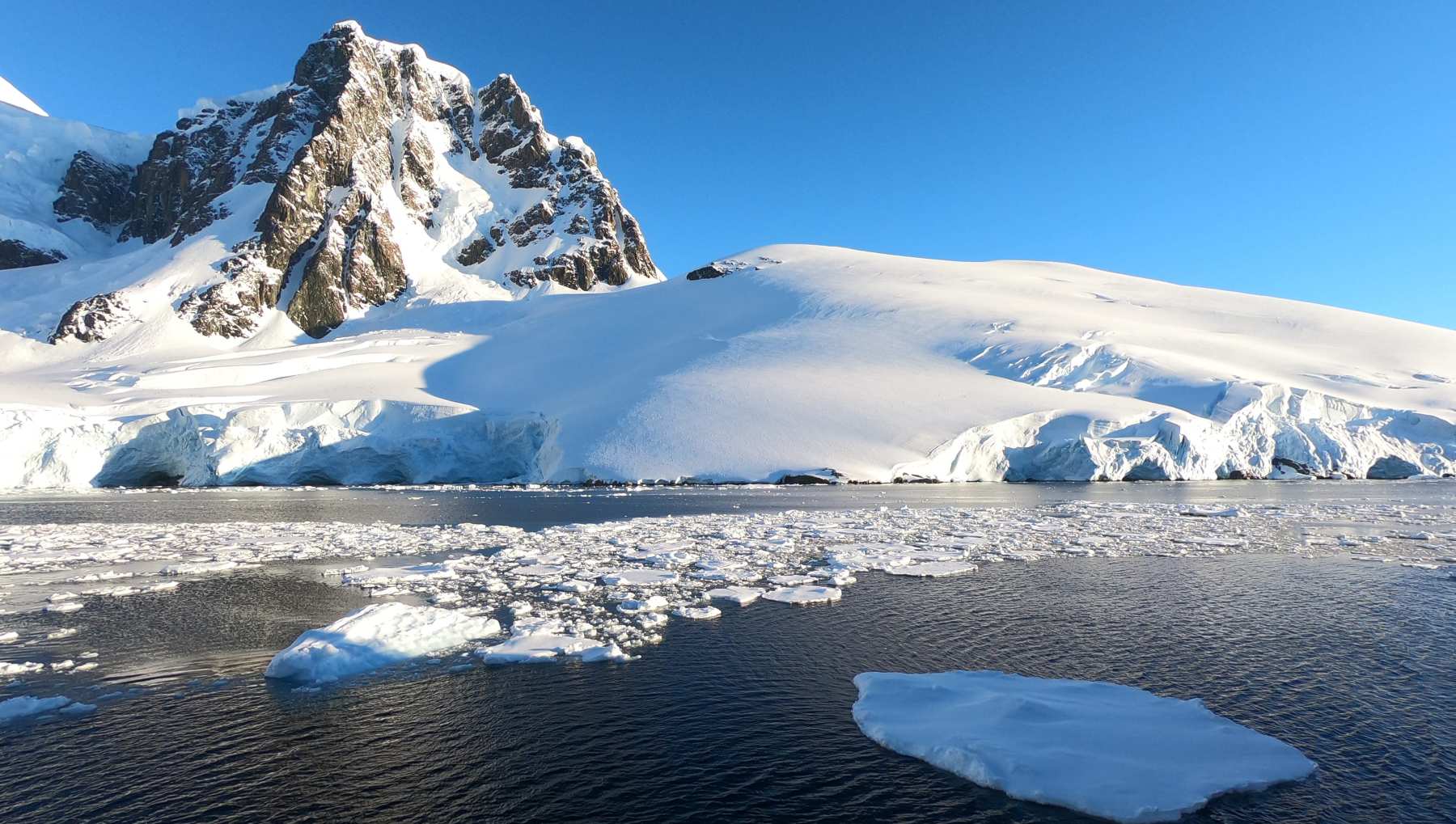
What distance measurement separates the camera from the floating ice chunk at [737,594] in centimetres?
1467

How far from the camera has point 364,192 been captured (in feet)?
385

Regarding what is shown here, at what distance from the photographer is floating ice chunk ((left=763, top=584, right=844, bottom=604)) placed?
48.1ft

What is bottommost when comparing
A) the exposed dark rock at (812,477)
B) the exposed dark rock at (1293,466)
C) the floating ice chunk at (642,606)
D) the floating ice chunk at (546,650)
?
the floating ice chunk at (546,650)

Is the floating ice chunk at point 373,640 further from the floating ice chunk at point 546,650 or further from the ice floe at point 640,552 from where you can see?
the floating ice chunk at point 546,650

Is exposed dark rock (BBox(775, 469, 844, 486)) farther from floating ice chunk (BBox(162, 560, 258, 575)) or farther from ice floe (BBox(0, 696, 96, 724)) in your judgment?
ice floe (BBox(0, 696, 96, 724))

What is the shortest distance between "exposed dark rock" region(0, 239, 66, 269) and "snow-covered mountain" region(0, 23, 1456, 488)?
60 centimetres

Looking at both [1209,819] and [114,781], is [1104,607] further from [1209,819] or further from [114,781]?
[114,781]

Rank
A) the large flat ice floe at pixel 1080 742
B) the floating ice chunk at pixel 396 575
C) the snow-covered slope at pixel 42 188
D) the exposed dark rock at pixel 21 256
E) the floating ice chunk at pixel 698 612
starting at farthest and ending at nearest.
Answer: the snow-covered slope at pixel 42 188, the exposed dark rock at pixel 21 256, the floating ice chunk at pixel 396 575, the floating ice chunk at pixel 698 612, the large flat ice floe at pixel 1080 742

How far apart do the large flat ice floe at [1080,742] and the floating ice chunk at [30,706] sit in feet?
31.9

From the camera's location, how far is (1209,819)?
6316 millimetres

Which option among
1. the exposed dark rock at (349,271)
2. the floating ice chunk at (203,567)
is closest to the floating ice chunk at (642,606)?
the floating ice chunk at (203,567)

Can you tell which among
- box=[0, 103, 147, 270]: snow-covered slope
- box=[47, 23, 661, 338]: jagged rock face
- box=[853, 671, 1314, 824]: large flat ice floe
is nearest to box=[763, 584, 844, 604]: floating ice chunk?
box=[853, 671, 1314, 824]: large flat ice floe

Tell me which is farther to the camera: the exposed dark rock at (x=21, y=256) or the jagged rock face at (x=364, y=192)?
the jagged rock face at (x=364, y=192)

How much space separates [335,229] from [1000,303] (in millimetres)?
98585
